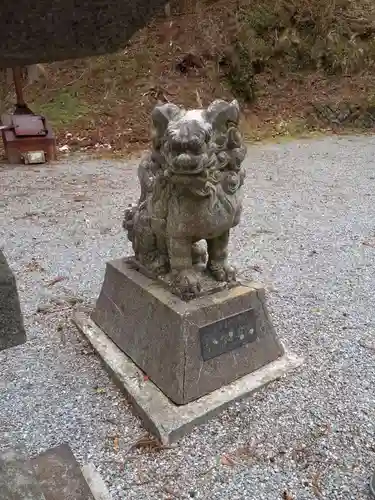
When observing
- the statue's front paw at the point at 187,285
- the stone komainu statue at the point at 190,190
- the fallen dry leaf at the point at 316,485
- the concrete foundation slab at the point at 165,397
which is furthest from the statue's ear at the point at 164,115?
the fallen dry leaf at the point at 316,485

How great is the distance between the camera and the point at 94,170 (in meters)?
5.61

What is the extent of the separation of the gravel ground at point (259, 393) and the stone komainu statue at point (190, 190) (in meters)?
0.59

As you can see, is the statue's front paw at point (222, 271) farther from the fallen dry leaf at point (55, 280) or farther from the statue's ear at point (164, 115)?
the fallen dry leaf at point (55, 280)

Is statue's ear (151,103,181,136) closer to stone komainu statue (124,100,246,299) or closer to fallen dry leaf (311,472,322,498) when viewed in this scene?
stone komainu statue (124,100,246,299)

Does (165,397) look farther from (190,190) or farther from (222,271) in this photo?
(190,190)

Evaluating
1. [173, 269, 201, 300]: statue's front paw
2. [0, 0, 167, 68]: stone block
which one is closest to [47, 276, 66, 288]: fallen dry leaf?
[173, 269, 201, 300]: statue's front paw

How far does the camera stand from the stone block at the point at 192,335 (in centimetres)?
192

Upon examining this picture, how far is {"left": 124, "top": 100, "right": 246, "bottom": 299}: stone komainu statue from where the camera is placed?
1.69 m

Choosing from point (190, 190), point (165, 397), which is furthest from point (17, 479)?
point (190, 190)

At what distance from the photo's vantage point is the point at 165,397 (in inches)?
77.5

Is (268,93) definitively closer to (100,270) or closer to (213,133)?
(100,270)

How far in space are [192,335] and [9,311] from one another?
1051 mm

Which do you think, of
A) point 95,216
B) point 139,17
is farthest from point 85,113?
point 139,17

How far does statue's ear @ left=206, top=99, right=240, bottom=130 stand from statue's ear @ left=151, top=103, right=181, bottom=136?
0.40ft
